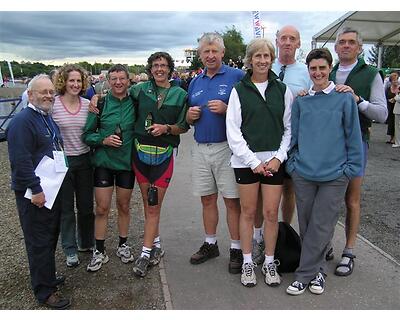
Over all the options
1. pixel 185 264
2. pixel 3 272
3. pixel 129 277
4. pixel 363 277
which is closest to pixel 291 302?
pixel 363 277

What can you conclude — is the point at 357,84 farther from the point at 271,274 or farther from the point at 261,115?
the point at 271,274

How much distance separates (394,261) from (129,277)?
2.40 metres

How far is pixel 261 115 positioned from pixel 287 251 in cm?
123

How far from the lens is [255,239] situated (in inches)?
154

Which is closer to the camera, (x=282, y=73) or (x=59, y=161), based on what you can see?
(x=59, y=161)

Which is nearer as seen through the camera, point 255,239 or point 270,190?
point 270,190

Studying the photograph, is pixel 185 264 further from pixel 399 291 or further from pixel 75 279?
pixel 399 291

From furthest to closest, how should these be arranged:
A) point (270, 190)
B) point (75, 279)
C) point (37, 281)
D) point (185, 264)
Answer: point (185, 264)
point (75, 279)
point (270, 190)
point (37, 281)

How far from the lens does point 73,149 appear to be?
3.57 m

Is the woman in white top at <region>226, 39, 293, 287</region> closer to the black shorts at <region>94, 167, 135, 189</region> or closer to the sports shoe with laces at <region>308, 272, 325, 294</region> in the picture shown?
the sports shoe with laces at <region>308, 272, 325, 294</region>

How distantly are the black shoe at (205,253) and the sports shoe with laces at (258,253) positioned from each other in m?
0.36

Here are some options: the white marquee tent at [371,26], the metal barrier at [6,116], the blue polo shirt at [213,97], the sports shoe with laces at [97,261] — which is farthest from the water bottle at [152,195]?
Answer: the metal barrier at [6,116]

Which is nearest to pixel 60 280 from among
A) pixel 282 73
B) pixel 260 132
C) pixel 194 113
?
pixel 194 113

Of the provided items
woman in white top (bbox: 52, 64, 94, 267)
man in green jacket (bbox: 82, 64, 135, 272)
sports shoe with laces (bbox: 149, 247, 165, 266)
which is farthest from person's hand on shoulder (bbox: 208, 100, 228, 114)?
sports shoe with laces (bbox: 149, 247, 165, 266)
